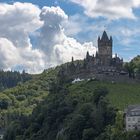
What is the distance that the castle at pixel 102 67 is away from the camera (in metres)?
160

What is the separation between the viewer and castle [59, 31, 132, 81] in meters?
160

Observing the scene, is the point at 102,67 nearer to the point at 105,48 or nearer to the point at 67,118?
the point at 105,48

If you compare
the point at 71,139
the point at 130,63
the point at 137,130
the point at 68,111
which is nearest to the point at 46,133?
the point at 68,111

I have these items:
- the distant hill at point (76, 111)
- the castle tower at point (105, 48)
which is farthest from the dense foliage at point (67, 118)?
the castle tower at point (105, 48)

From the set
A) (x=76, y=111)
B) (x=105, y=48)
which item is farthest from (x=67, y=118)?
(x=105, y=48)

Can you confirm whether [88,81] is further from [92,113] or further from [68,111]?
[92,113]

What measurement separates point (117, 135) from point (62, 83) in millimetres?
58666

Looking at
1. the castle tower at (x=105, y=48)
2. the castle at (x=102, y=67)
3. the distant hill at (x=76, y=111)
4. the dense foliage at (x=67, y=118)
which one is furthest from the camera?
the castle tower at (x=105, y=48)

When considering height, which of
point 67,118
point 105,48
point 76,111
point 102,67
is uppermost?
point 105,48

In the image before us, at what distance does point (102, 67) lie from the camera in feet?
541

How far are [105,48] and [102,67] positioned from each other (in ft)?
45.6

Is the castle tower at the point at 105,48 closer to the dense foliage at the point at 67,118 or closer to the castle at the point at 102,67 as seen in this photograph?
the castle at the point at 102,67

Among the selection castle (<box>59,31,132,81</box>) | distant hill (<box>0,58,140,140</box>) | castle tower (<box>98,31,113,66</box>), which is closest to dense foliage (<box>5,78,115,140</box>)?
distant hill (<box>0,58,140,140</box>)

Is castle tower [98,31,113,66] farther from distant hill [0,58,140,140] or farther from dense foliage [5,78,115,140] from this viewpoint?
dense foliage [5,78,115,140]
